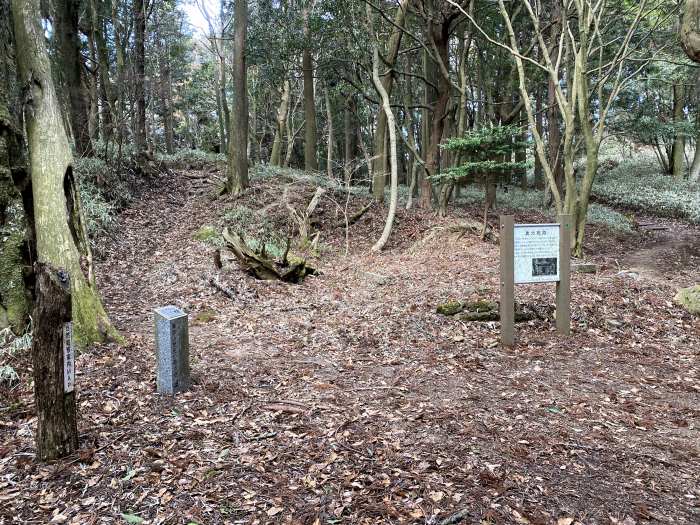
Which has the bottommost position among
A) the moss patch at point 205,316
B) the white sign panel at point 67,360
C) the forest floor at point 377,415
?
the forest floor at point 377,415

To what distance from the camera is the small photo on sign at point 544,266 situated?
6.07 meters

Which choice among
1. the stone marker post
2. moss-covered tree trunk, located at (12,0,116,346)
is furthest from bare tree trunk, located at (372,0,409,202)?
the stone marker post

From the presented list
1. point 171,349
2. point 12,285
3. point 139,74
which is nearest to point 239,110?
point 139,74

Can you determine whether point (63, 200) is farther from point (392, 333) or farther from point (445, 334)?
point (445, 334)

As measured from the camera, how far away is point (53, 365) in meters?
3.13

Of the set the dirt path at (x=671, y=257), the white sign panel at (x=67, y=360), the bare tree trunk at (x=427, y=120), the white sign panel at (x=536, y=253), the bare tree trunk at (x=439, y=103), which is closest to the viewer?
the white sign panel at (x=67, y=360)

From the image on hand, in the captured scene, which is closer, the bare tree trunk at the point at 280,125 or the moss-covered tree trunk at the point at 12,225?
the moss-covered tree trunk at the point at 12,225

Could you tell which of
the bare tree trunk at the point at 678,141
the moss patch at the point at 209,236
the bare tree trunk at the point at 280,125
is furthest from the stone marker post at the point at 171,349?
the bare tree trunk at the point at 678,141

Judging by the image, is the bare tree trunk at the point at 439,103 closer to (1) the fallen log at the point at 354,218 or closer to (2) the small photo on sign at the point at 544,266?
(1) the fallen log at the point at 354,218

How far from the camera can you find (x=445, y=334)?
20.9ft

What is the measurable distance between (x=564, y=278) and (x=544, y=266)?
345mm

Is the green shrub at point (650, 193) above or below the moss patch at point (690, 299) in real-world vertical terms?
above

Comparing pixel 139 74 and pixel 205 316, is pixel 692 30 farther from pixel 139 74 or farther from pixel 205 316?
pixel 139 74

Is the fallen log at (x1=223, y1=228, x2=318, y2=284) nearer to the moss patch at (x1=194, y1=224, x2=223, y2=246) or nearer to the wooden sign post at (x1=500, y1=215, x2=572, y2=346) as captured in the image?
the moss patch at (x1=194, y1=224, x2=223, y2=246)
